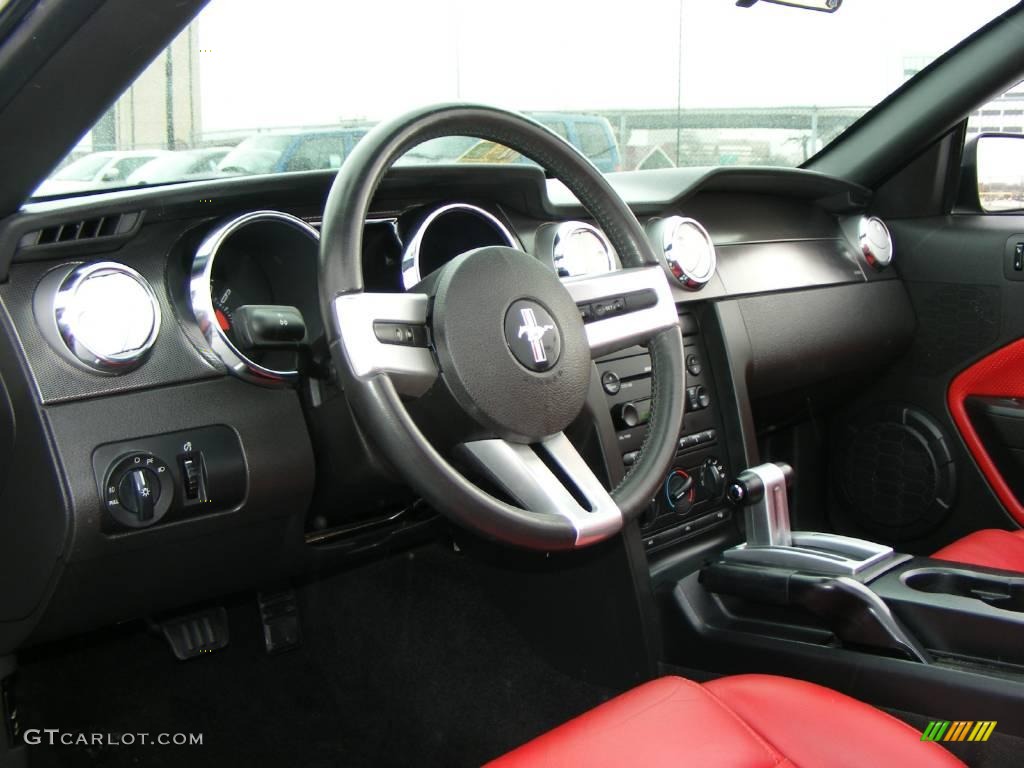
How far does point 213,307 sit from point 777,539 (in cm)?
111

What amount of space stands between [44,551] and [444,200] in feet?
2.70

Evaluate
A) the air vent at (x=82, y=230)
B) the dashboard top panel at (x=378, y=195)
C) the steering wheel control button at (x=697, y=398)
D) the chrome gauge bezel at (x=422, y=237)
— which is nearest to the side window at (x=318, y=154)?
the dashboard top panel at (x=378, y=195)

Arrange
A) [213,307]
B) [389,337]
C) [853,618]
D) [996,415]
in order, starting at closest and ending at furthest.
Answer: [389,337] → [213,307] → [853,618] → [996,415]

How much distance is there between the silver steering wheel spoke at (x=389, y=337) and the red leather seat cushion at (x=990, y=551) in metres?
1.13

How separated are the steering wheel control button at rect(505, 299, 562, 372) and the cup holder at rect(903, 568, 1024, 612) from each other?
2.66 ft

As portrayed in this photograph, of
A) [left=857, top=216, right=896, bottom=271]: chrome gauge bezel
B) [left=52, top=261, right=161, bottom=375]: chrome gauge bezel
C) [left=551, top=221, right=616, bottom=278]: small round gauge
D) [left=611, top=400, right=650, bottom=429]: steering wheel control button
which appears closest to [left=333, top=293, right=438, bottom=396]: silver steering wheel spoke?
[left=52, top=261, right=161, bottom=375]: chrome gauge bezel

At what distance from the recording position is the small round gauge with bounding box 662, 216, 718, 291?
6.67 feet

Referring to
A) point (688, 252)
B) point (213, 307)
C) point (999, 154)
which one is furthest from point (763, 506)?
point (999, 154)

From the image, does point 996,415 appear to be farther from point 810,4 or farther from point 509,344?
point 509,344

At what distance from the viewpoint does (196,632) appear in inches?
77.8

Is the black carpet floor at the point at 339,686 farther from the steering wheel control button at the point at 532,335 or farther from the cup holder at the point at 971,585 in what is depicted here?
the steering wheel control button at the point at 532,335

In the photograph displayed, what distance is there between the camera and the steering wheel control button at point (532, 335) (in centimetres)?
126

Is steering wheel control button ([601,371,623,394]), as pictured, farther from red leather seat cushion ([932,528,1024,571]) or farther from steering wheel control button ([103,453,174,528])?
steering wheel control button ([103,453,174,528])

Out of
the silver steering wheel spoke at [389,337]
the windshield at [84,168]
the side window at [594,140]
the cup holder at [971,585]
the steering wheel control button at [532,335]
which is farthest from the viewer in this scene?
the side window at [594,140]
